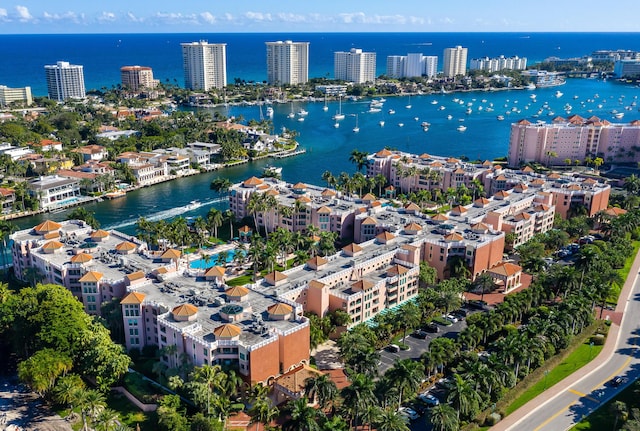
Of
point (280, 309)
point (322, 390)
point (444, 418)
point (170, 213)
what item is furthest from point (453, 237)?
point (170, 213)

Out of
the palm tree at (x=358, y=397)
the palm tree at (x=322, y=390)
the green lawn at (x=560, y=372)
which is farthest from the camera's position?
the green lawn at (x=560, y=372)

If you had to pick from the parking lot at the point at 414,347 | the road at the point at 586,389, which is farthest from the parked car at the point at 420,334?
the road at the point at 586,389

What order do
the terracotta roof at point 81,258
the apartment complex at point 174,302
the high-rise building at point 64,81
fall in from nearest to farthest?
the apartment complex at point 174,302, the terracotta roof at point 81,258, the high-rise building at point 64,81

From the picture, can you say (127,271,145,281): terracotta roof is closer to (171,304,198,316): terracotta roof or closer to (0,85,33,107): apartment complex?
(171,304,198,316): terracotta roof

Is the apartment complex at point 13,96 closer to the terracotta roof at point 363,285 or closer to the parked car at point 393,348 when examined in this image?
the terracotta roof at point 363,285

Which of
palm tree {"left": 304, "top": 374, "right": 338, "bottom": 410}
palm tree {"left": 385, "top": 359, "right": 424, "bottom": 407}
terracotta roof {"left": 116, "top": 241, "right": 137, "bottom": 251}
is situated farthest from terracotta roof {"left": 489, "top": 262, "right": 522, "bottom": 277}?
terracotta roof {"left": 116, "top": 241, "right": 137, "bottom": 251}

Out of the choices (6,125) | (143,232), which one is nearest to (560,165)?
(143,232)

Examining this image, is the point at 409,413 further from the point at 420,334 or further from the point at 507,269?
the point at 507,269
